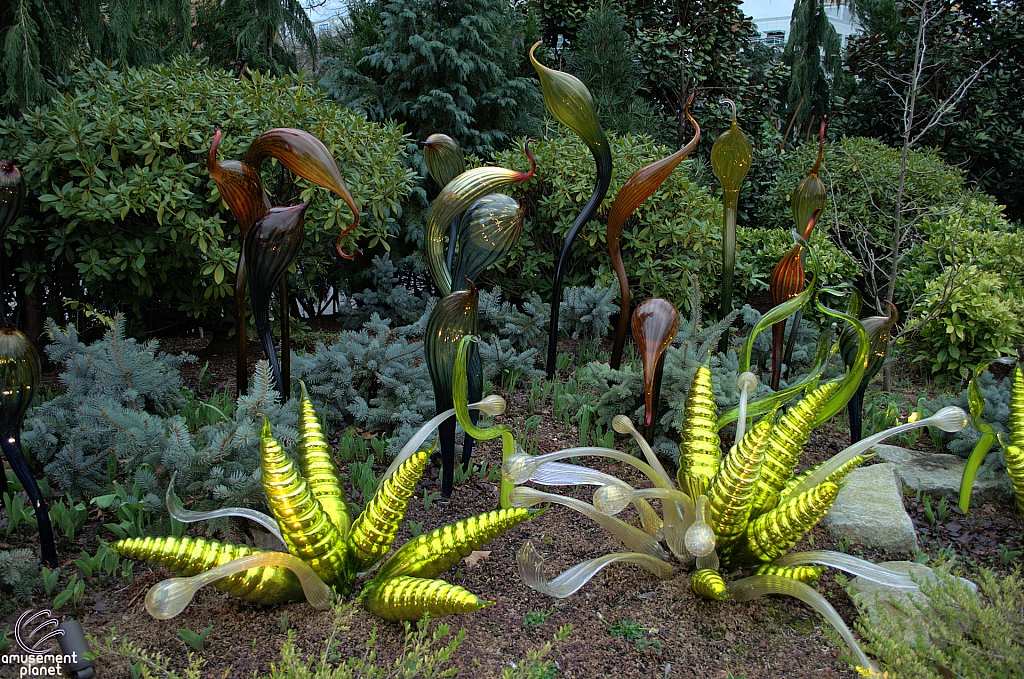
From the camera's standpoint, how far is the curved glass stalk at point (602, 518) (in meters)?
2.06

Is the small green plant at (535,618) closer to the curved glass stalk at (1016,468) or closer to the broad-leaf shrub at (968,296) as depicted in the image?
the curved glass stalk at (1016,468)

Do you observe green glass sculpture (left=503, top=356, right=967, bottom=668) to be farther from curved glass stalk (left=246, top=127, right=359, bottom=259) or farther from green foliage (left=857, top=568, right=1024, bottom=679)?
curved glass stalk (left=246, top=127, right=359, bottom=259)

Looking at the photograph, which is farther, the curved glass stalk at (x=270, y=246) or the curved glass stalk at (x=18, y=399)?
the curved glass stalk at (x=270, y=246)

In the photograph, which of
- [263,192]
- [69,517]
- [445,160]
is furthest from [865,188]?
[69,517]

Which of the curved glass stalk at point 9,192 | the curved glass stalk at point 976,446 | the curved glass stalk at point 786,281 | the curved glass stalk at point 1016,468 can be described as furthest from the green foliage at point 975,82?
the curved glass stalk at point 9,192

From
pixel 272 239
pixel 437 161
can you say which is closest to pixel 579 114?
pixel 437 161

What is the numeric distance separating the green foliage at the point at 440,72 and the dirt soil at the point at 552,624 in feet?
14.4

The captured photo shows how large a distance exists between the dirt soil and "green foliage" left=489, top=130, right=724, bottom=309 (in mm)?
2627

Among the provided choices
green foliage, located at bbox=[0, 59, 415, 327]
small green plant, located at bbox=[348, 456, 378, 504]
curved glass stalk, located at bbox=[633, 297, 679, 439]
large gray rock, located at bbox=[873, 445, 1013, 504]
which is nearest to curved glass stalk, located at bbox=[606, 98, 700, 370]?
curved glass stalk, located at bbox=[633, 297, 679, 439]

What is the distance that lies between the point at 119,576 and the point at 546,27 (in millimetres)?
8498

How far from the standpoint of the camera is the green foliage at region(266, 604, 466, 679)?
1.56 meters

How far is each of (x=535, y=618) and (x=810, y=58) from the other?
11.0 m

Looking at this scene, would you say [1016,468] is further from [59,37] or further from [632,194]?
[59,37]

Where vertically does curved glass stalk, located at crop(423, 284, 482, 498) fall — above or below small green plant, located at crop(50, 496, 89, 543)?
above
